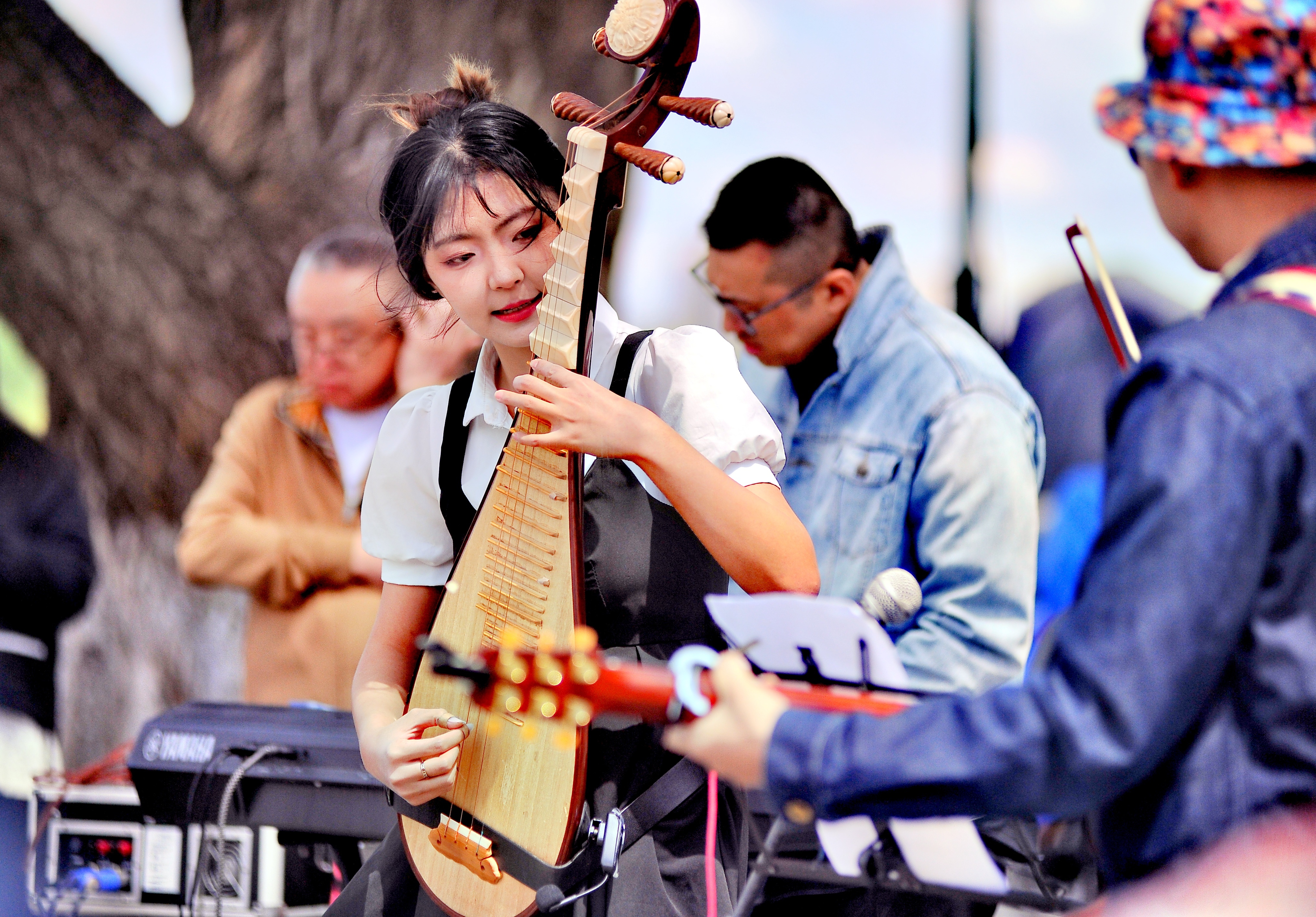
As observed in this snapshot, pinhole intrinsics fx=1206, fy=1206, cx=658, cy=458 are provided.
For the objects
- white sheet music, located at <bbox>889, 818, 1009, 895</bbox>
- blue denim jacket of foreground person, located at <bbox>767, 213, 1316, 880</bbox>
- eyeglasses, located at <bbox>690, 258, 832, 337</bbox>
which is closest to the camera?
blue denim jacket of foreground person, located at <bbox>767, 213, 1316, 880</bbox>

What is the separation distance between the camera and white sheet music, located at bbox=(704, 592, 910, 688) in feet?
4.03

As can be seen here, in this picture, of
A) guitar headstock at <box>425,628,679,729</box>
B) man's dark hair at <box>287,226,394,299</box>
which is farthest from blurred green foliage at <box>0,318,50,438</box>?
guitar headstock at <box>425,628,679,729</box>

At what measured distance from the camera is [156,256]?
411 centimetres

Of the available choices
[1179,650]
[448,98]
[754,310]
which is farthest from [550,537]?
[754,310]

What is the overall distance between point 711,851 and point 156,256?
3.30 m

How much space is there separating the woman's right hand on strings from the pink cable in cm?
35

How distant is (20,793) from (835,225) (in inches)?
112

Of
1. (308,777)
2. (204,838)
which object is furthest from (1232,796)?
(204,838)

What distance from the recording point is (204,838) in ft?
8.34

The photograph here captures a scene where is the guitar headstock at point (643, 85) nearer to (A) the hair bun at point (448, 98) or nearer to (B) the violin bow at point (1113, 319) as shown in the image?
(A) the hair bun at point (448, 98)

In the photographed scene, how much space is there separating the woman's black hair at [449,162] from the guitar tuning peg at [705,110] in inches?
9.9

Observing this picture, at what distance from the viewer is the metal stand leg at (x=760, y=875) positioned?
1.56 m

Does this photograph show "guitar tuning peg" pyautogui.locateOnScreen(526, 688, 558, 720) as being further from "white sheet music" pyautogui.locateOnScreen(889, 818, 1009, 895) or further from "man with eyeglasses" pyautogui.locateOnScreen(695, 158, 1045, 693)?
"man with eyeglasses" pyautogui.locateOnScreen(695, 158, 1045, 693)

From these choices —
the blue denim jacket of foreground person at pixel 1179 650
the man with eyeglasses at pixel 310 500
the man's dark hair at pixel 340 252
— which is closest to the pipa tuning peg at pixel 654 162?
the blue denim jacket of foreground person at pixel 1179 650
